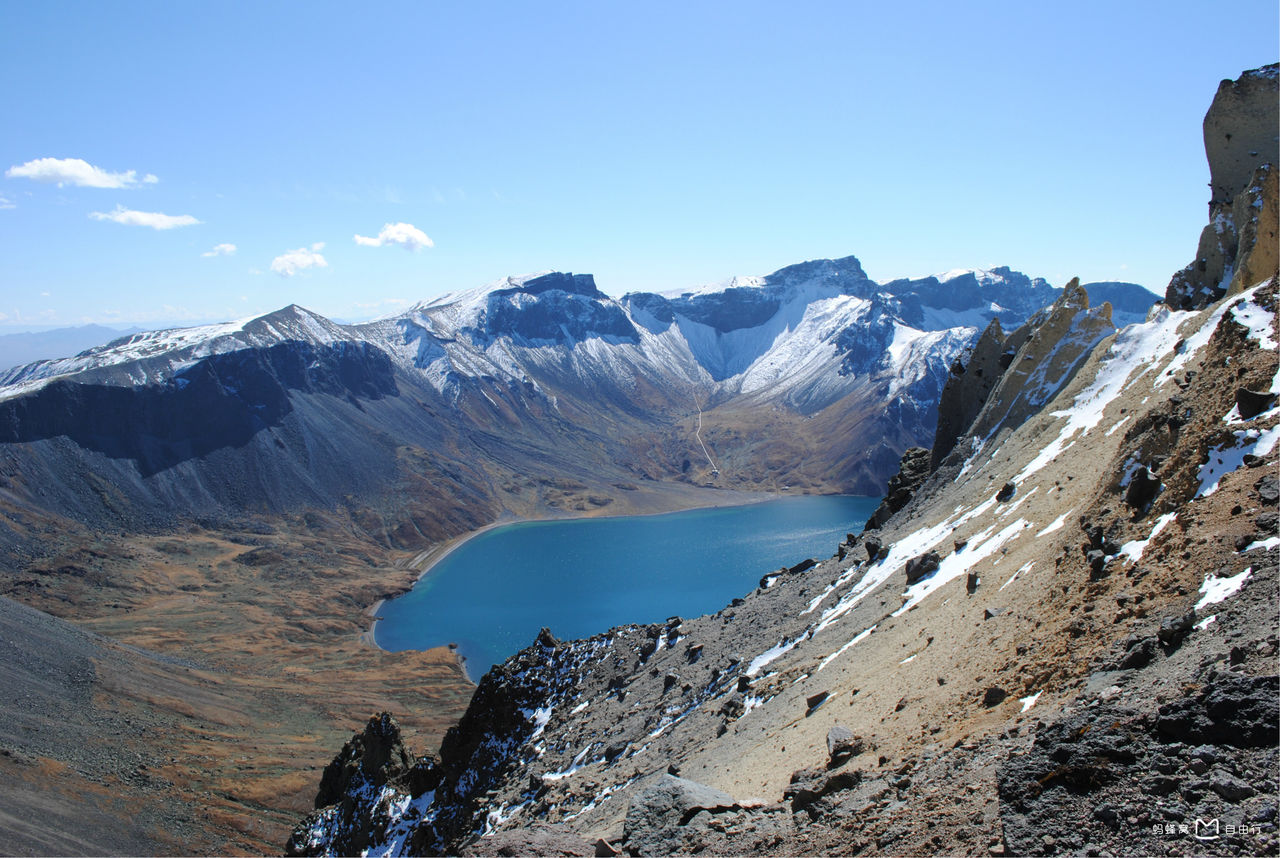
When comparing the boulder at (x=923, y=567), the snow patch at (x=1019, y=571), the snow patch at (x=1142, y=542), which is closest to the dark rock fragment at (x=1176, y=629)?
the snow patch at (x=1142, y=542)

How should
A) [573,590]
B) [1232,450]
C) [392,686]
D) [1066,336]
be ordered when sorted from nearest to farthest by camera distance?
[1232,450] → [1066,336] → [392,686] → [573,590]

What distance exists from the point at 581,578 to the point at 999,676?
134m

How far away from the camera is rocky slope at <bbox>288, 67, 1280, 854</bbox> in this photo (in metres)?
9.49

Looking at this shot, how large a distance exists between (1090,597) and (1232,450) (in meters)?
4.20

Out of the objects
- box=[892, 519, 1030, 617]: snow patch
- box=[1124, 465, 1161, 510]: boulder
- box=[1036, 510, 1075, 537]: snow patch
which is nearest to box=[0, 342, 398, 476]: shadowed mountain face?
box=[892, 519, 1030, 617]: snow patch

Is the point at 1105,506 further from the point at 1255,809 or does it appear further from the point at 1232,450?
the point at 1255,809

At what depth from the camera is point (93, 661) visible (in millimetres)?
81125

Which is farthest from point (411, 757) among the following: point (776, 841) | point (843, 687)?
point (776, 841)

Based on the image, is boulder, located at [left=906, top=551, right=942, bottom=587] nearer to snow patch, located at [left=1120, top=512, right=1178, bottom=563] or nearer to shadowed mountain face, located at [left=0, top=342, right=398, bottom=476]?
snow patch, located at [left=1120, top=512, right=1178, bottom=563]

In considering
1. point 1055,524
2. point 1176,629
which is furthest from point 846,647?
point 1176,629

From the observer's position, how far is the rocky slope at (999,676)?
949 centimetres

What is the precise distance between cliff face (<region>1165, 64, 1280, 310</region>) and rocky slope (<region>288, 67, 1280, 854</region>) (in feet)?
0.66

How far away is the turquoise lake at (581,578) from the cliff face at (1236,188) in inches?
3479

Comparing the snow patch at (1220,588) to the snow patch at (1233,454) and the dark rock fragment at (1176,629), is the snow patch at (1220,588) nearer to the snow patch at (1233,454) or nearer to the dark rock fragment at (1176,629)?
the dark rock fragment at (1176,629)
